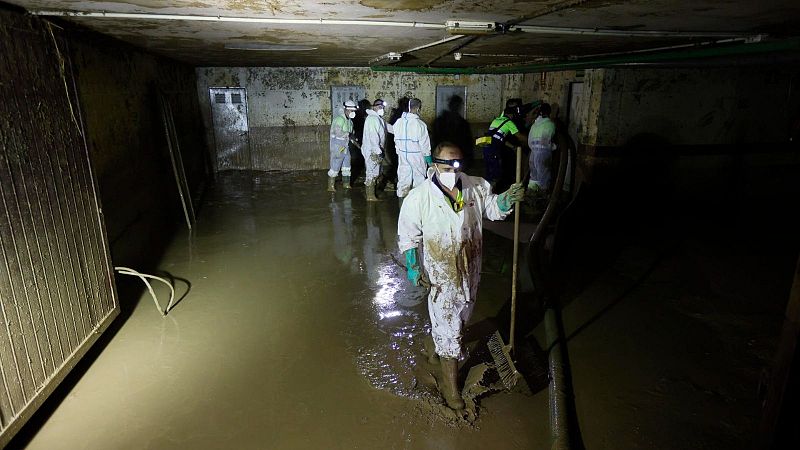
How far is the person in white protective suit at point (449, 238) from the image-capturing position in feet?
9.46

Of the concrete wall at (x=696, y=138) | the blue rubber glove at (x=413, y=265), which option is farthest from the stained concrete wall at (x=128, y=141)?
the concrete wall at (x=696, y=138)

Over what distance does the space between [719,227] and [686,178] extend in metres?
1.74

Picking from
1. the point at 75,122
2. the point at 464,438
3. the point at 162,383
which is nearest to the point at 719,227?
the point at 464,438

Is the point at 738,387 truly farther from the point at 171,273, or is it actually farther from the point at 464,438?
the point at 171,273

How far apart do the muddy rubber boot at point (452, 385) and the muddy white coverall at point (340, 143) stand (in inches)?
249

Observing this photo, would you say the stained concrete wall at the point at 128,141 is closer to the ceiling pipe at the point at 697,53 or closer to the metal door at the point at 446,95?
the ceiling pipe at the point at 697,53

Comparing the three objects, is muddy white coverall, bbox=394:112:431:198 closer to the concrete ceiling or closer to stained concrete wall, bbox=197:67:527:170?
the concrete ceiling

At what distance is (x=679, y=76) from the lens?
7613mm

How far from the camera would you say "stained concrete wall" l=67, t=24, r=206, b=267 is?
4.69 m

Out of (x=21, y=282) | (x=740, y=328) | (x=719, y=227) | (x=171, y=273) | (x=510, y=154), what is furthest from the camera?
(x=510, y=154)

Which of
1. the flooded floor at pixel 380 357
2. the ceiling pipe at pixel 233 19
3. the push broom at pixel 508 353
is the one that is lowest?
the flooded floor at pixel 380 357

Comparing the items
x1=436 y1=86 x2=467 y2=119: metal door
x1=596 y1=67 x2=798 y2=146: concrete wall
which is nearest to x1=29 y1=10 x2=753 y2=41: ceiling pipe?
x1=596 y1=67 x2=798 y2=146: concrete wall

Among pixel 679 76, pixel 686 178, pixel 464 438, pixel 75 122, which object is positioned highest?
pixel 679 76

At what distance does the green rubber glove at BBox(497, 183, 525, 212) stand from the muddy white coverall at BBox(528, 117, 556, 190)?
5.05 m
